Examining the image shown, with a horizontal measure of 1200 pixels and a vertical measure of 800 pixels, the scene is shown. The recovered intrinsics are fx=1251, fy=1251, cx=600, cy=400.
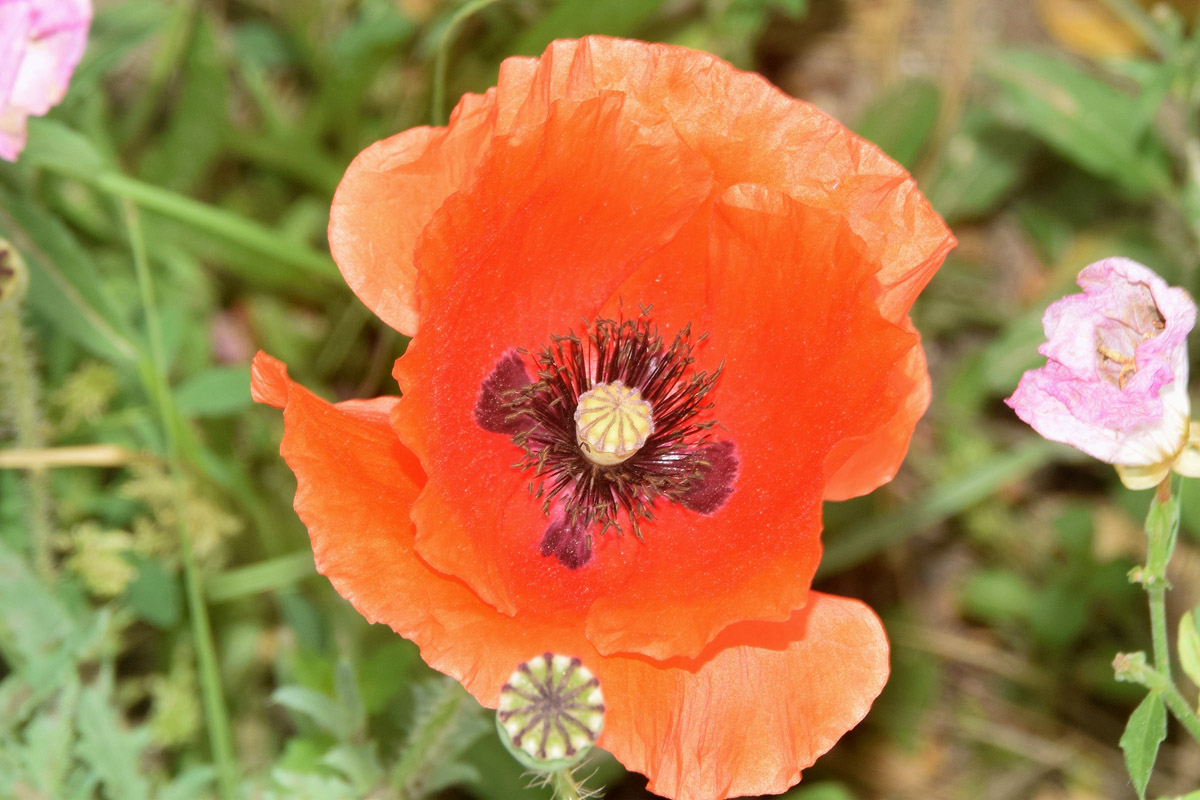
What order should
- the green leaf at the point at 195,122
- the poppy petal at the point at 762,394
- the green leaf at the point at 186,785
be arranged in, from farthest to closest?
the green leaf at the point at 195,122, the green leaf at the point at 186,785, the poppy petal at the point at 762,394

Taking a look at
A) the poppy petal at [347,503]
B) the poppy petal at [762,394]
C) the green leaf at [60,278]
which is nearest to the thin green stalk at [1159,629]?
the poppy petal at [762,394]

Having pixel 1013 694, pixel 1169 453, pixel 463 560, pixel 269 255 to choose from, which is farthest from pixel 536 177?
pixel 1013 694

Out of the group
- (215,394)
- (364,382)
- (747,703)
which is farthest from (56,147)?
(747,703)

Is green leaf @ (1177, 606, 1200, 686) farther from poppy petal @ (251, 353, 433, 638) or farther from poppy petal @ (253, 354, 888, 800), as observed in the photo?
poppy petal @ (251, 353, 433, 638)

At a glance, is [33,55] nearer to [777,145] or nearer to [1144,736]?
[777,145]

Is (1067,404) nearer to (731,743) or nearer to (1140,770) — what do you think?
(1140,770)

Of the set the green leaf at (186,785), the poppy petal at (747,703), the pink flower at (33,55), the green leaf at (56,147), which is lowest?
the green leaf at (186,785)

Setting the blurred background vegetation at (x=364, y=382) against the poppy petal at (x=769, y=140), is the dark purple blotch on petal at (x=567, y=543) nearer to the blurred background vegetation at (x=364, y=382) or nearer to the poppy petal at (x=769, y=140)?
the blurred background vegetation at (x=364, y=382)
